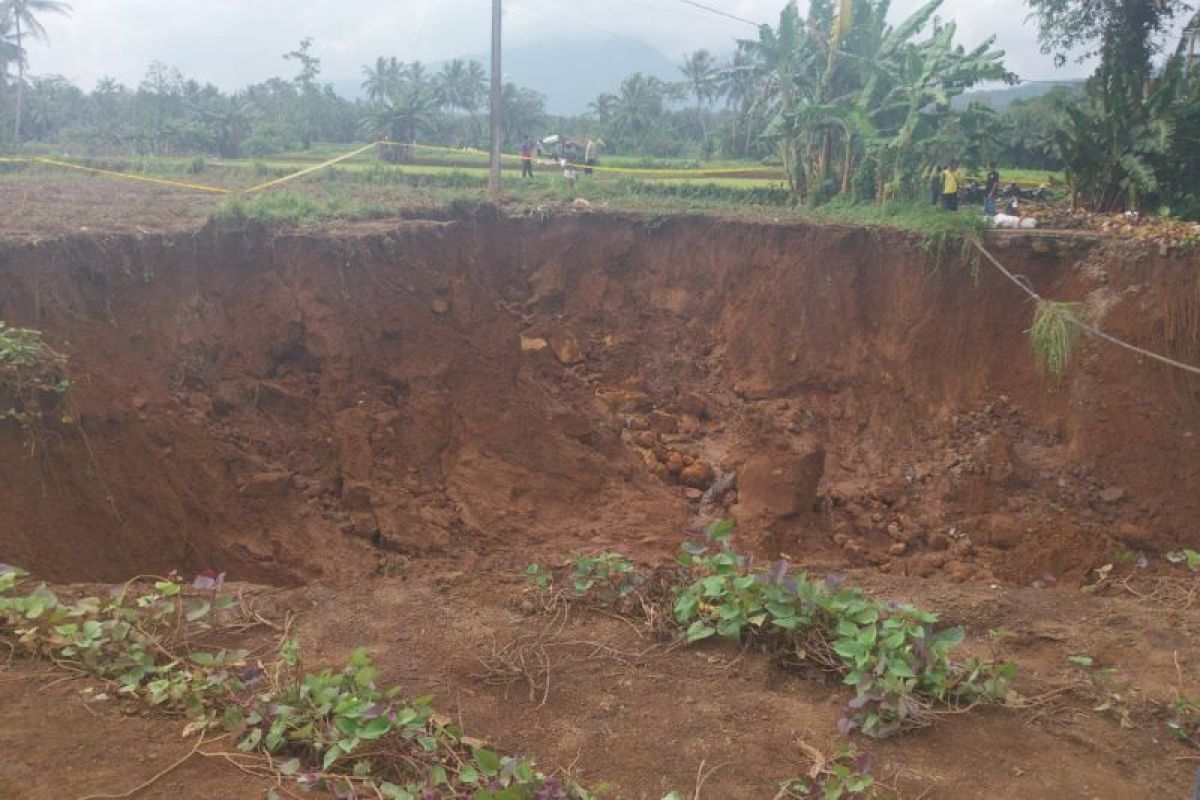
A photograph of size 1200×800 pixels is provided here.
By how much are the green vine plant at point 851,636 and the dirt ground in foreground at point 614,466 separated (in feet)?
0.43

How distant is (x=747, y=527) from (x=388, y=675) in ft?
15.4

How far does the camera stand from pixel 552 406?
9.65 meters

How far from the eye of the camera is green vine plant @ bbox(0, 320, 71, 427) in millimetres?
6105

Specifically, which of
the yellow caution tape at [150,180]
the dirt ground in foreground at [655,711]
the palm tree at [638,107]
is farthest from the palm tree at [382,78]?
the dirt ground in foreground at [655,711]

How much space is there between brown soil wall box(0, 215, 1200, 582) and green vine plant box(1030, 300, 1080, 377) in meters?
0.16

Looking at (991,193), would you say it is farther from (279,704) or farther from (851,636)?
(279,704)

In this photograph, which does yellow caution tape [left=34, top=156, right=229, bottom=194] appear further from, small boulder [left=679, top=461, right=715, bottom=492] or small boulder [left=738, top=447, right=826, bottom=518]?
small boulder [left=738, top=447, right=826, bottom=518]

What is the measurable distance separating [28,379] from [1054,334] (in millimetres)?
8842

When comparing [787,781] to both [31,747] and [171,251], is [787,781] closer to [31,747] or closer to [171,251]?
[31,747]

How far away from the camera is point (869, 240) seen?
34.8 feet

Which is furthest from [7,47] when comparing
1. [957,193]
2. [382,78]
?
[957,193]

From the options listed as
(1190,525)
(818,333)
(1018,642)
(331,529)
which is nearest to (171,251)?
(331,529)

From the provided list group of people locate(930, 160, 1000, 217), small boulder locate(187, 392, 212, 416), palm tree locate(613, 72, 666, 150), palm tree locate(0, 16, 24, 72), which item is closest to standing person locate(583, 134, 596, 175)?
group of people locate(930, 160, 1000, 217)

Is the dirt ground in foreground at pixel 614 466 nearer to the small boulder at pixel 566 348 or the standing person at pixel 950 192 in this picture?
the small boulder at pixel 566 348
